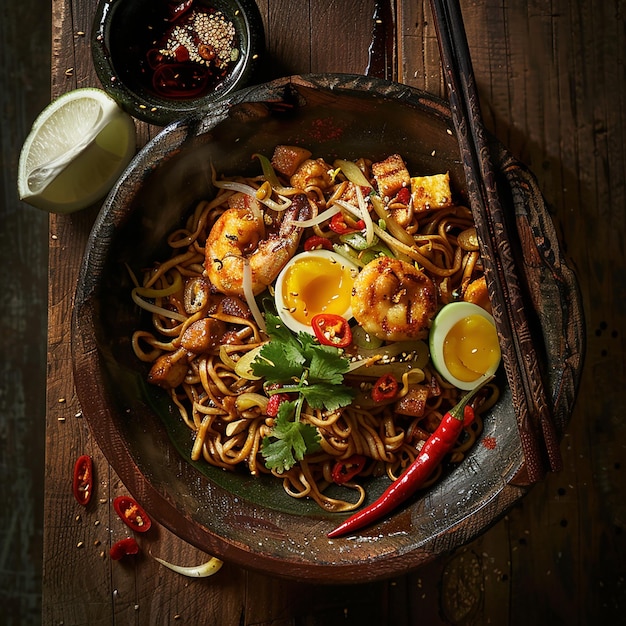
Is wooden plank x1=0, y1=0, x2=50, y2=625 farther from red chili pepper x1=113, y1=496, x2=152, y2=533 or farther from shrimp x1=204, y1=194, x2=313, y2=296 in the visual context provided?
shrimp x1=204, y1=194, x2=313, y2=296

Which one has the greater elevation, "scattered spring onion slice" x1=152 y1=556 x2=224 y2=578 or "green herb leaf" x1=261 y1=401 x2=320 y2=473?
"green herb leaf" x1=261 y1=401 x2=320 y2=473

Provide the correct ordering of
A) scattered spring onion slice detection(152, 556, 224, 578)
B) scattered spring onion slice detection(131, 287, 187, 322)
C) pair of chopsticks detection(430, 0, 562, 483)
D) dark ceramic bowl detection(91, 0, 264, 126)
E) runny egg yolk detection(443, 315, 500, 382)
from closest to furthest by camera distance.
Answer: pair of chopsticks detection(430, 0, 562, 483) → runny egg yolk detection(443, 315, 500, 382) → scattered spring onion slice detection(131, 287, 187, 322) → dark ceramic bowl detection(91, 0, 264, 126) → scattered spring onion slice detection(152, 556, 224, 578)

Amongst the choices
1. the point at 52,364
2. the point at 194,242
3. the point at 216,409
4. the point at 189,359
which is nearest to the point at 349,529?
the point at 216,409

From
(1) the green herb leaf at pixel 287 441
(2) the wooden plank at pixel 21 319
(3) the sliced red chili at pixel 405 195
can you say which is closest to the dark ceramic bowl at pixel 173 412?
(3) the sliced red chili at pixel 405 195

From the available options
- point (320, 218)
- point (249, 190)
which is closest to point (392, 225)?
point (320, 218)

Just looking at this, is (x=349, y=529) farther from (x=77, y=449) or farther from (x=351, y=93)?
(x=351, y=93)

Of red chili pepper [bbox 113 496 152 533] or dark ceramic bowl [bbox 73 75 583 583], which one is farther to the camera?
red chili pepper [bbox 113 496 152 533]

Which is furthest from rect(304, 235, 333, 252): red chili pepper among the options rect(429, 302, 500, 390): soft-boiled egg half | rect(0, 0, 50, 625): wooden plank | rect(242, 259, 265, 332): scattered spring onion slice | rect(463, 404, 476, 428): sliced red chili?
rect(0, 0, 50, 625): wooden plank

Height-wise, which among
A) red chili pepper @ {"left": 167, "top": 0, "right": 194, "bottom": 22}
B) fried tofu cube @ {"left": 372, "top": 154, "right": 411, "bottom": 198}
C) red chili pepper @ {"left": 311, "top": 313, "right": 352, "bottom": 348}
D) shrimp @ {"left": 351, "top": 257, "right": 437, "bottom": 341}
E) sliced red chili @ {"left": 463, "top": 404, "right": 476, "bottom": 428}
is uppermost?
red chili pepper @ {"left": 167, "top": 0, "right": 194, "bottom": 22}
